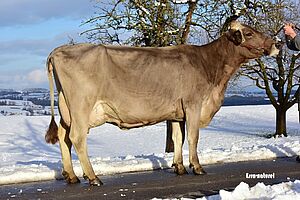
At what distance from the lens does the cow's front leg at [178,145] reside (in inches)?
395

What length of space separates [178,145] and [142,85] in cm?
160

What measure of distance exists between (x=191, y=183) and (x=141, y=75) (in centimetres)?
211

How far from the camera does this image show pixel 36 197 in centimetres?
808

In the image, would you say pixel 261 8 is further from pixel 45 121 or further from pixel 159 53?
pixel 45 121

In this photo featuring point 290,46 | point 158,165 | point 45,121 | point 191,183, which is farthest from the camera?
point 45,121

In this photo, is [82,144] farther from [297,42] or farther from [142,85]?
[297,42]

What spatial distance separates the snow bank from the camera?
10.8m

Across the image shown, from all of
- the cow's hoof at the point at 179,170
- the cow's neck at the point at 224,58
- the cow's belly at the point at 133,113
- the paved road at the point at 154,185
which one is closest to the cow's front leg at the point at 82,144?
the paved road at the point at 154,185

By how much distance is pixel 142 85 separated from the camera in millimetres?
9523

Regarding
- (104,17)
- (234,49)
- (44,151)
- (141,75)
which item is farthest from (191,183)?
(44,151)

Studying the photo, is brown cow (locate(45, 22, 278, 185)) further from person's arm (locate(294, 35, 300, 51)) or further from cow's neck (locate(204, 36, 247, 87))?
person's arm (locate(294, 35, 300, 51))

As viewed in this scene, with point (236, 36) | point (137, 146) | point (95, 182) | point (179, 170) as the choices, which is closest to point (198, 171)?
point (179, 170)

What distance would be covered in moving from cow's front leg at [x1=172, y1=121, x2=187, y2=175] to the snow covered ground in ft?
2.71

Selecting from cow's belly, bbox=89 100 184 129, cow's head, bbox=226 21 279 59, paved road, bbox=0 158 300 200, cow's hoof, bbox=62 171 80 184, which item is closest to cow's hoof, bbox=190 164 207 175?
paved road, bbox=0 158 300 200
